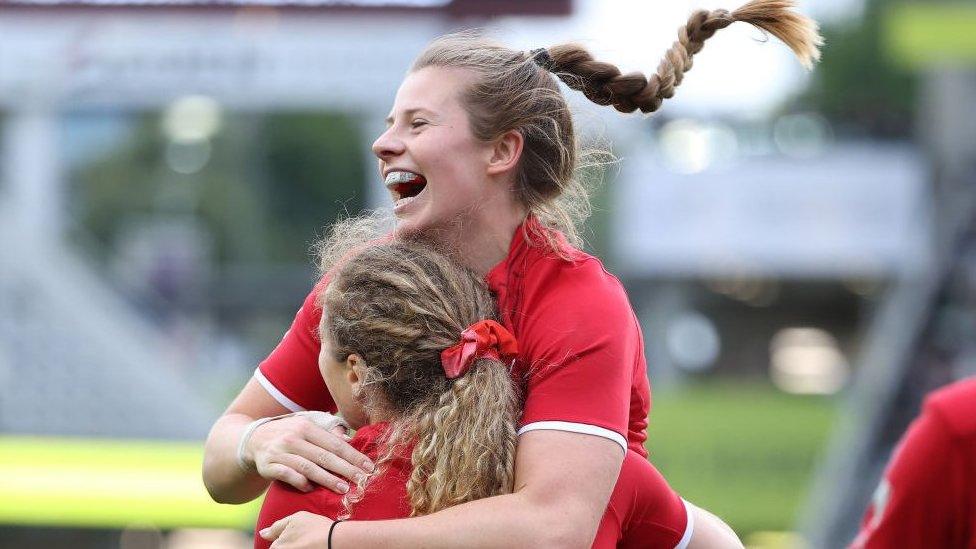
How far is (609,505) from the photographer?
1.88 m

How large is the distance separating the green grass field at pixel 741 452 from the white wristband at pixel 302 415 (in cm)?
1163

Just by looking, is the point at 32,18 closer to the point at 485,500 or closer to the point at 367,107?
the point at 367,107

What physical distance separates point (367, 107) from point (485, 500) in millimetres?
16646

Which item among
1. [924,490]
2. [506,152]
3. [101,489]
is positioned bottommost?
[101,489]

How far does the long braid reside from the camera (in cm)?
208

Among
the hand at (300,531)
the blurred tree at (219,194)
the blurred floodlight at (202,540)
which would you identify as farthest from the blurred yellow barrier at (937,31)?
the hand at (300,531)

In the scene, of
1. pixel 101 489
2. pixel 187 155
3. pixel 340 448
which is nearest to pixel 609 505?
pixel 340 448

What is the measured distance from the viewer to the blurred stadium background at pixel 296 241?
1378cm

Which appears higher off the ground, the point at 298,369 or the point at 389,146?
the point at 389,146

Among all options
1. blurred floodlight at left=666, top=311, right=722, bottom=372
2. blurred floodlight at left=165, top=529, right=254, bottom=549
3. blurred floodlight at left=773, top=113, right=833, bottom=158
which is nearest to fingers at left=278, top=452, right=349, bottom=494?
blurred floodlight at left=165, top=529, right=254, bottom=549

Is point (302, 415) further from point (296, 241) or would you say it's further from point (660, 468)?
point (296, 241)

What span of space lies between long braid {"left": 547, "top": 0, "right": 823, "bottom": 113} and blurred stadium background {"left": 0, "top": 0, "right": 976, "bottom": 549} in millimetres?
9408

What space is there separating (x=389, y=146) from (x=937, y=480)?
3.06ft

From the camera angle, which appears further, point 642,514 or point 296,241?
point 296,241
